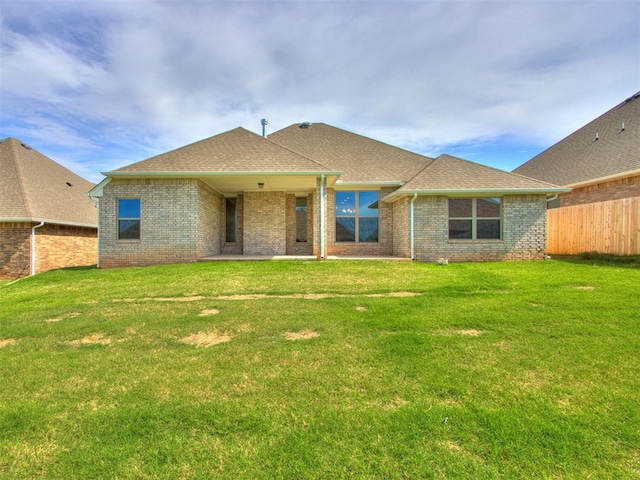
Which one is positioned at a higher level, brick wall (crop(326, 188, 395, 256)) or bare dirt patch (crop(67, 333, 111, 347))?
brick wall (crop(326, 188, 395, 256))

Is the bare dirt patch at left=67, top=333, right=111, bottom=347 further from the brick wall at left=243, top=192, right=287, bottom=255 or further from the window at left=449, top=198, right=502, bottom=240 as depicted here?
the window at left=449, top=198, right=502, bottom=240

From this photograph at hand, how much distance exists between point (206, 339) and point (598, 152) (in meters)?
20.4

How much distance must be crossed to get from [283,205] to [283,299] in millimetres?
8451

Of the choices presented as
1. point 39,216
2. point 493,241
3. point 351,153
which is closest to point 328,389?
point 493,241

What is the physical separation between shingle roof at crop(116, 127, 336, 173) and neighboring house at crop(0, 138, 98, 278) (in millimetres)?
5647

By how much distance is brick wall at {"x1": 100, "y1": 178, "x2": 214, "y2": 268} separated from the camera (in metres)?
11.6

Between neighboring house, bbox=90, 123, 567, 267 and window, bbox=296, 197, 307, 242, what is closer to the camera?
neighboring house, bbox=90, 123, 567, 267

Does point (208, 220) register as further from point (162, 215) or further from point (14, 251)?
point (14, 251)

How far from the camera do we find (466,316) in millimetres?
4945

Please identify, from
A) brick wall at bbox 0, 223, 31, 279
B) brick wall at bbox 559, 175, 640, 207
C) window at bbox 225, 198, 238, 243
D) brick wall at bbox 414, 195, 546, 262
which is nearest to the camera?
brick wall at bbox 414, 195, 546, 262

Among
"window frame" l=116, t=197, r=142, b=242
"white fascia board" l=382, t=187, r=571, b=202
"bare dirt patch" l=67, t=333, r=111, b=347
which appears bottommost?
"bare dirt patch" l=67, t=333, r=111, b=347

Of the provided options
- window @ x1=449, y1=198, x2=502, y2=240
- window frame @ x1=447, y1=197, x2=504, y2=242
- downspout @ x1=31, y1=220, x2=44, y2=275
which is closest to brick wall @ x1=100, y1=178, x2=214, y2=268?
downspout @ x1=31, y1=220, x2=44, y2=275

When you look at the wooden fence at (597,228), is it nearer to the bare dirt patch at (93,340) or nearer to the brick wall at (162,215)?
the bare dirt patch at (93,340)

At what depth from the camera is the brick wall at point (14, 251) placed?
1295 cm
